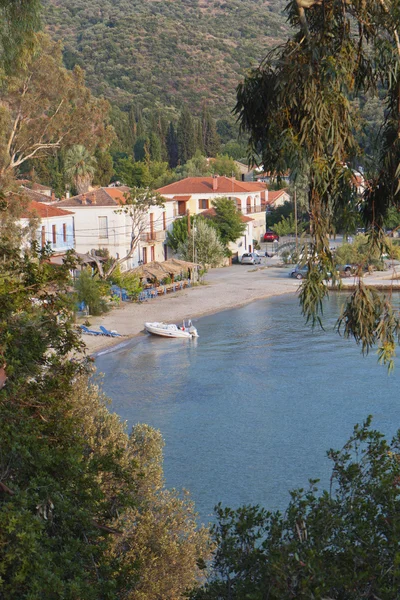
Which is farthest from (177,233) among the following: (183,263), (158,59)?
(158,59)

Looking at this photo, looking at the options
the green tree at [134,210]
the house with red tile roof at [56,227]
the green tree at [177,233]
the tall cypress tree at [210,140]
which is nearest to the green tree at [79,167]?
the green tree at [177,233]

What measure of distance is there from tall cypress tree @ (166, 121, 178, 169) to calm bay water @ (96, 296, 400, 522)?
2371 inches

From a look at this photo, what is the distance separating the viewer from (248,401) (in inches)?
1164

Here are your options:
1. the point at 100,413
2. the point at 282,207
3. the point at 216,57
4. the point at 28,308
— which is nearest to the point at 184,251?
the point at 282,207

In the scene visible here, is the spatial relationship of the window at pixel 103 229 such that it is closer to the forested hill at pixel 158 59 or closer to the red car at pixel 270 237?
the red car at pixel 270 237

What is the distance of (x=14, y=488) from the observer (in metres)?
7.79

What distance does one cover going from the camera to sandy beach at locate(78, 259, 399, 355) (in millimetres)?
41500

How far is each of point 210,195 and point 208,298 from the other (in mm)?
17193

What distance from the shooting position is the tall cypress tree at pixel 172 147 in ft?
334

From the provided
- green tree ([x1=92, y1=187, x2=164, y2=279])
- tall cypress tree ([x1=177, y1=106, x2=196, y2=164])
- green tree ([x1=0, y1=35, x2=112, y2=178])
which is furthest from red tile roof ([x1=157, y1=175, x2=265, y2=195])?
tall cypress tree ([x1=177, y1=106, x2=196, y2=164])

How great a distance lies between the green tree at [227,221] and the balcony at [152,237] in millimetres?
5011

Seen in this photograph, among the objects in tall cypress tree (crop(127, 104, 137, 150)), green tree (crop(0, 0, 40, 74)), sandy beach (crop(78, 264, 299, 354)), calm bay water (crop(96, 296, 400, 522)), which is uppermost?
tall cypress tree (crop(127, 104, 137, 150))

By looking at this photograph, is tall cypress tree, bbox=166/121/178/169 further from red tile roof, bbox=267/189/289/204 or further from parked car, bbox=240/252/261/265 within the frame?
parked car, bbox=240/252/261/265

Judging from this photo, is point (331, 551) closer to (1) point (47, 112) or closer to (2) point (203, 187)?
(1) point (47, 112)
